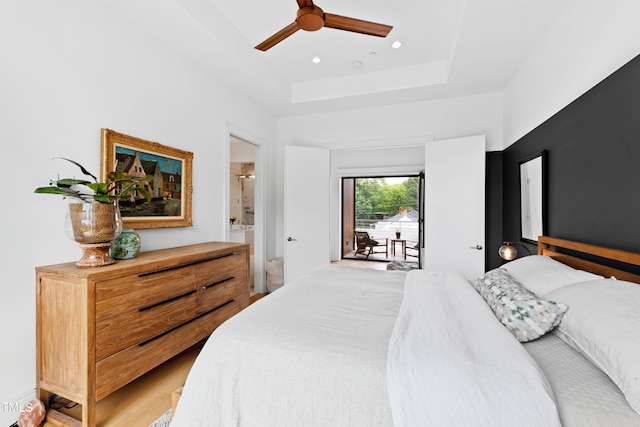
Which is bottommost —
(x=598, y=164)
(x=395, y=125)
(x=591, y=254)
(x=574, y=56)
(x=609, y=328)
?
(x=609, y=328)

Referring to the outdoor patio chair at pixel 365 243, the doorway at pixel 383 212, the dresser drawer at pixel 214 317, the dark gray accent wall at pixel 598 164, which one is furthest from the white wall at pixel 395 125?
the doorway at pixel 383 212

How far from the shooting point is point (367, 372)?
989 mm

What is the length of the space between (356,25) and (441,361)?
2.10m

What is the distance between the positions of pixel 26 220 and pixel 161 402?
4.49ft

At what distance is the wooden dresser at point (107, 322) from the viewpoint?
1.48 metres

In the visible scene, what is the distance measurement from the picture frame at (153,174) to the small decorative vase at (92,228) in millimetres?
472

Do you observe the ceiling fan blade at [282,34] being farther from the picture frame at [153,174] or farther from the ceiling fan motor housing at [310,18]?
the picture frame at [153,174]

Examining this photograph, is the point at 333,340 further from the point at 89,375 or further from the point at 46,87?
the point at 46,87

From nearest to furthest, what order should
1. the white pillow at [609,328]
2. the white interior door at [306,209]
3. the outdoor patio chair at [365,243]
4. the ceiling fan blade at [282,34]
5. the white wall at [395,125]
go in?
the white pillow at [609,328] → the ceiling fan blade at [282,34] → the white wall at [395,125] → the white interior door at [306,209] → the outdoor patio chair at [365,243]

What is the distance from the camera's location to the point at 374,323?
1.33 m

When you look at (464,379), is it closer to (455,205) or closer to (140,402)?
(140,402)

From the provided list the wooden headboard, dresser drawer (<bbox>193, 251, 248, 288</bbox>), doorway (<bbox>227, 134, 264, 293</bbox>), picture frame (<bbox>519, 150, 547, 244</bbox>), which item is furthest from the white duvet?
doorway (<bbox>227, 134, 264, 293</bbox>)

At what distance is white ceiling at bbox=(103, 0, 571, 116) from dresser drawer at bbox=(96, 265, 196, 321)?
1.90 meters

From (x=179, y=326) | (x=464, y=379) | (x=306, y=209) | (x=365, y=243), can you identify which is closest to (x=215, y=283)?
(x=179, y=326)
